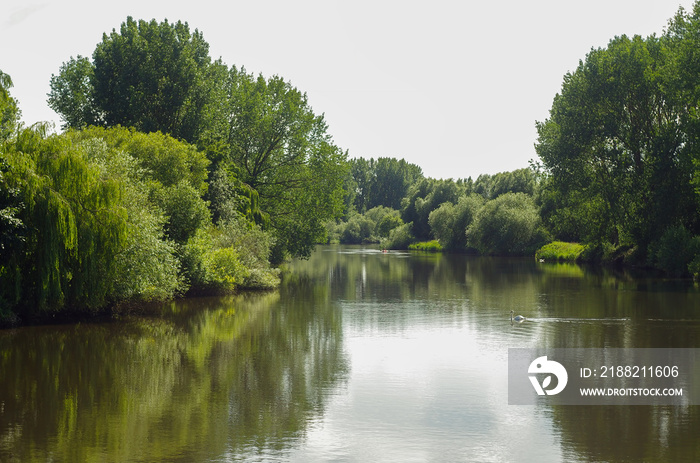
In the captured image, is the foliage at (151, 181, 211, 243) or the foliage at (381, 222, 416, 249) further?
the foliage at (381, 222, 416, 249)

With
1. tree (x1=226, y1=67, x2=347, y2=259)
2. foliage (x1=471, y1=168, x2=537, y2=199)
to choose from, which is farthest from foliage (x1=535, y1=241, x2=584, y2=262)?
tree (x1=226, y1=67, x2=347, y2=259)

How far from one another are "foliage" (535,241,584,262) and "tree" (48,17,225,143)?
44.8 m

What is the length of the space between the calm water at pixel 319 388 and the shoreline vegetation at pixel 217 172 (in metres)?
2.89

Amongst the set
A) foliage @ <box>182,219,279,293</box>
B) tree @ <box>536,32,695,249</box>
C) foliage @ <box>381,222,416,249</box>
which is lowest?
foliage @ <box>182,219,279,293</box>

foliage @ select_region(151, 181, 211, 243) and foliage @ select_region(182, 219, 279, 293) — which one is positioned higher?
foliage @ select_region(151, 181, 211, 243)

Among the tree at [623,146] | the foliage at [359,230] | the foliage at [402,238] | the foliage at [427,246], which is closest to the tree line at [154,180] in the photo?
the tree at [623,146]

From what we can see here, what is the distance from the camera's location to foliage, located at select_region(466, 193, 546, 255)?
8794cm

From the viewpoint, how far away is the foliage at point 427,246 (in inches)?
4536

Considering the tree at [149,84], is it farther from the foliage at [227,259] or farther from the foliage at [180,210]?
the foliage at [180,210]

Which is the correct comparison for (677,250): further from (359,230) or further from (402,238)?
(359,230)

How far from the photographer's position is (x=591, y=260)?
2881 inches

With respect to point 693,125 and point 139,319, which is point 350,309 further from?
point 693,125

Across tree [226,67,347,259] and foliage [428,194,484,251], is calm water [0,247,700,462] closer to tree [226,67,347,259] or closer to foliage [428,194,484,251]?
tree [226,67,347,259]

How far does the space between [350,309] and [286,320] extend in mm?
5112
